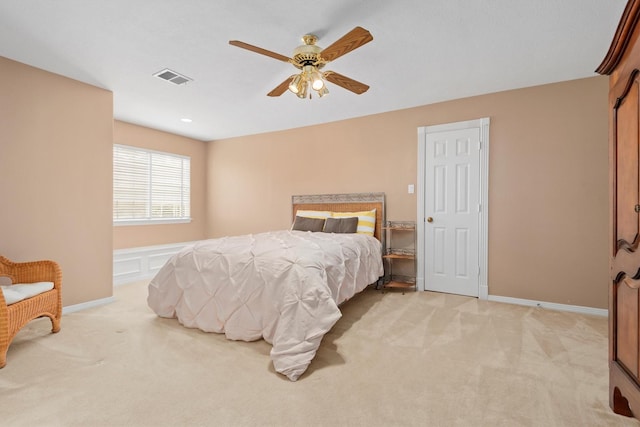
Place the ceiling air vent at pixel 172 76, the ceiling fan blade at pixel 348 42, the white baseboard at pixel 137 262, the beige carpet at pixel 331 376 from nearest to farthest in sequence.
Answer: the beige carpet at pixel 331 376 < the ceiling fan blade at pixel 348 42 < the ceiling air vent at pixel 172 76 < the white baseboard at pixel 137 262

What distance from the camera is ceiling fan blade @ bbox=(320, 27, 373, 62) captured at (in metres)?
1.89

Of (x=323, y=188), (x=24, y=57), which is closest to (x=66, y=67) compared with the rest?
(x=24, y=57)

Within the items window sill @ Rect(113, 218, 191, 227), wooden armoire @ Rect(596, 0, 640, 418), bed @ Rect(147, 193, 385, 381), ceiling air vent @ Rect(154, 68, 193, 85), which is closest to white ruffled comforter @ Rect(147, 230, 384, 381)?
bed @ Rect(147, 193, 385, 381)

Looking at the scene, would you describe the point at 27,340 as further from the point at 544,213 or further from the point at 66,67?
the point at 544,213

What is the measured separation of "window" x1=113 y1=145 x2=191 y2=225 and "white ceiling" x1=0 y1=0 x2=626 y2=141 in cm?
125

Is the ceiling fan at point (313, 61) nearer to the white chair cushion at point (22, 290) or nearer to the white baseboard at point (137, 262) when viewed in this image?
the white chair cushion at point (22, 290)

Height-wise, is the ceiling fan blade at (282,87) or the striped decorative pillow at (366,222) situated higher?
the ceiling fan blade at (282,87)

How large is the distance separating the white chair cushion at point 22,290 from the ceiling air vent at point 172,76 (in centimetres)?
218

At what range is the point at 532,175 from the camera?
3.40 m

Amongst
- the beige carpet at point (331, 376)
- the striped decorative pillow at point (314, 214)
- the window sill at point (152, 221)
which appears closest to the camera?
the beige carpet at point (331, 376)

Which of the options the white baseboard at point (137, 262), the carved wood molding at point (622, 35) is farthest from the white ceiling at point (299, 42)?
the white baseboard at point (137, 262)

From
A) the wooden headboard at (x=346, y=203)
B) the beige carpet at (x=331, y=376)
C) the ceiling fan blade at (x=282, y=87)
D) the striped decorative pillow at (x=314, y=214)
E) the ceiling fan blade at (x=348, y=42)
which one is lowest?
the beige carpet at (x=331, y=376)

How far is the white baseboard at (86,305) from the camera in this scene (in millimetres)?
3142

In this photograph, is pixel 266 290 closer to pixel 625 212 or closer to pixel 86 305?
pixel 625 212
